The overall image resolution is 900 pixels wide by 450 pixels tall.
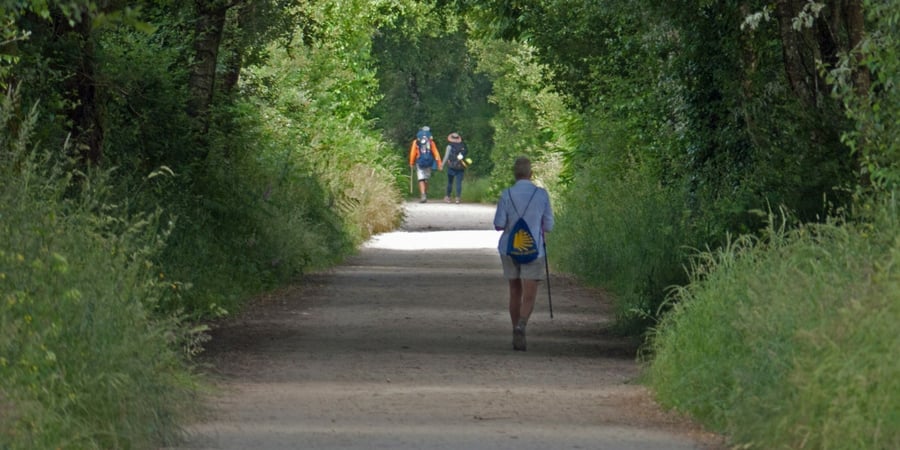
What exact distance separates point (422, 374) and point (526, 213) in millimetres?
2945

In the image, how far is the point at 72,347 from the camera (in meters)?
9.79

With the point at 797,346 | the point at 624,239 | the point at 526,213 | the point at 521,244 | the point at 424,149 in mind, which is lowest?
the point at 624,239

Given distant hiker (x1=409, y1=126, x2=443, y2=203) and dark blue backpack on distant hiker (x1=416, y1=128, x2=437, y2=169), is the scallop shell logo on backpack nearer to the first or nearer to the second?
distant hiker (x1=409, y1=126, x2=443, y2=203)

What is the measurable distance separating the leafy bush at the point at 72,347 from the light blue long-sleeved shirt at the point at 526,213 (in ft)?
20.0

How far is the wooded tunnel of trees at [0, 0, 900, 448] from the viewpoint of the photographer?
9945 millimetres

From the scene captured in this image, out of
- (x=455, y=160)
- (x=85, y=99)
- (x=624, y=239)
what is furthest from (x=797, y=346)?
(x=455, y=160)

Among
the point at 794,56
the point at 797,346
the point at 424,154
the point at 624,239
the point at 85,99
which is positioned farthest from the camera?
the point at 424,154

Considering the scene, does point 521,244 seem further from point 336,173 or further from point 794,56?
point 336,173

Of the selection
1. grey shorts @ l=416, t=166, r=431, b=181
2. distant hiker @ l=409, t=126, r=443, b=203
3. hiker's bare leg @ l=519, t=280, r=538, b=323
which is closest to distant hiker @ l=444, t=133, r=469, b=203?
distant hiker @ l=409, t=126, r=443, b=203

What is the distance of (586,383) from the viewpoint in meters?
14.0

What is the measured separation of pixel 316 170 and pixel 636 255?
1061 centimetres

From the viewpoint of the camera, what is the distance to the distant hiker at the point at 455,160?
51969 millimetres

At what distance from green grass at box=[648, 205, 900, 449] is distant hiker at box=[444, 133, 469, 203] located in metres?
38.9

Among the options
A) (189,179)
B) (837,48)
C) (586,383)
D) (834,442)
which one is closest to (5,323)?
(834,442)
